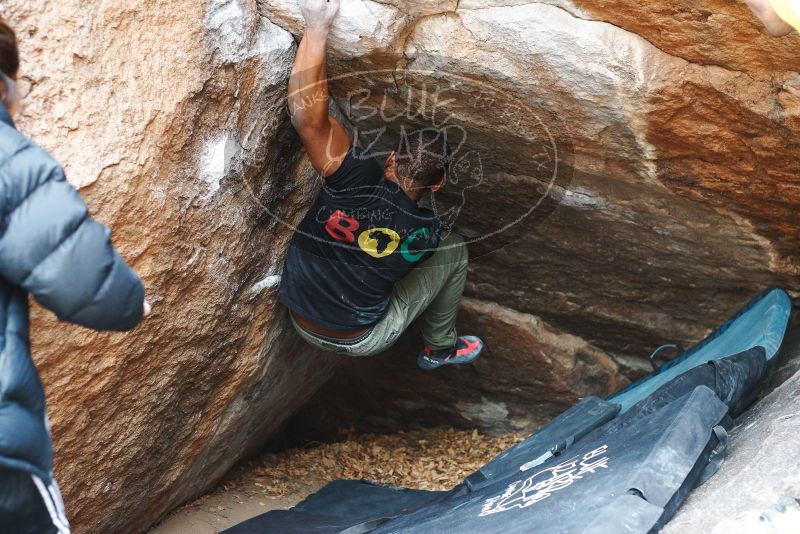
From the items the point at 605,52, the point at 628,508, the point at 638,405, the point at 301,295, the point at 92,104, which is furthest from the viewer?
the point at 301,295

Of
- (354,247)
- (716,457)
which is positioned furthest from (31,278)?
(716,457)

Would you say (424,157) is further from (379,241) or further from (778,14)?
(778,14)

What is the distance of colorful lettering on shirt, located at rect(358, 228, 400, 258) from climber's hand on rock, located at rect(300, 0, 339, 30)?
82 cm

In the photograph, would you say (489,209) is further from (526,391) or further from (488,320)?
(526,391)

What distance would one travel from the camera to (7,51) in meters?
1.81

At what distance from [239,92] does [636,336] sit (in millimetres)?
2816

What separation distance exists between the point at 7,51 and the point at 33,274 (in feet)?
1.60

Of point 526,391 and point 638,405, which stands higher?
point 638,405

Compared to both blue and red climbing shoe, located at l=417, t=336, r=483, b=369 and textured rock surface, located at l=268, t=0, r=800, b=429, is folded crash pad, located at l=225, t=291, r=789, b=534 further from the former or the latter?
blue and red climbing shoe, located at l=417, t=336, r=483, b=369

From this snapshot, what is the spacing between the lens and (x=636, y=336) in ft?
15.4

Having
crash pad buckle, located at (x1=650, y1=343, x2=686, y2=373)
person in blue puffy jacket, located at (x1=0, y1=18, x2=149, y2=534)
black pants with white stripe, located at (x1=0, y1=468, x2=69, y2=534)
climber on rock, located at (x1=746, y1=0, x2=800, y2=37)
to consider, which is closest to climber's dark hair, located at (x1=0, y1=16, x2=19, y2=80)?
person in blue puffy jacket, located at (x1=0, y1=18, x2=149, y2=534)

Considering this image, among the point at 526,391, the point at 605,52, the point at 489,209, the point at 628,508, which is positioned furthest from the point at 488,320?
the point at 628,508

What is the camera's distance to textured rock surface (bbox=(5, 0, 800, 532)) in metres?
2.51

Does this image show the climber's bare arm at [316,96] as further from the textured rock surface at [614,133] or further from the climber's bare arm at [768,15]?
the climber's bare arm at [768,15]
